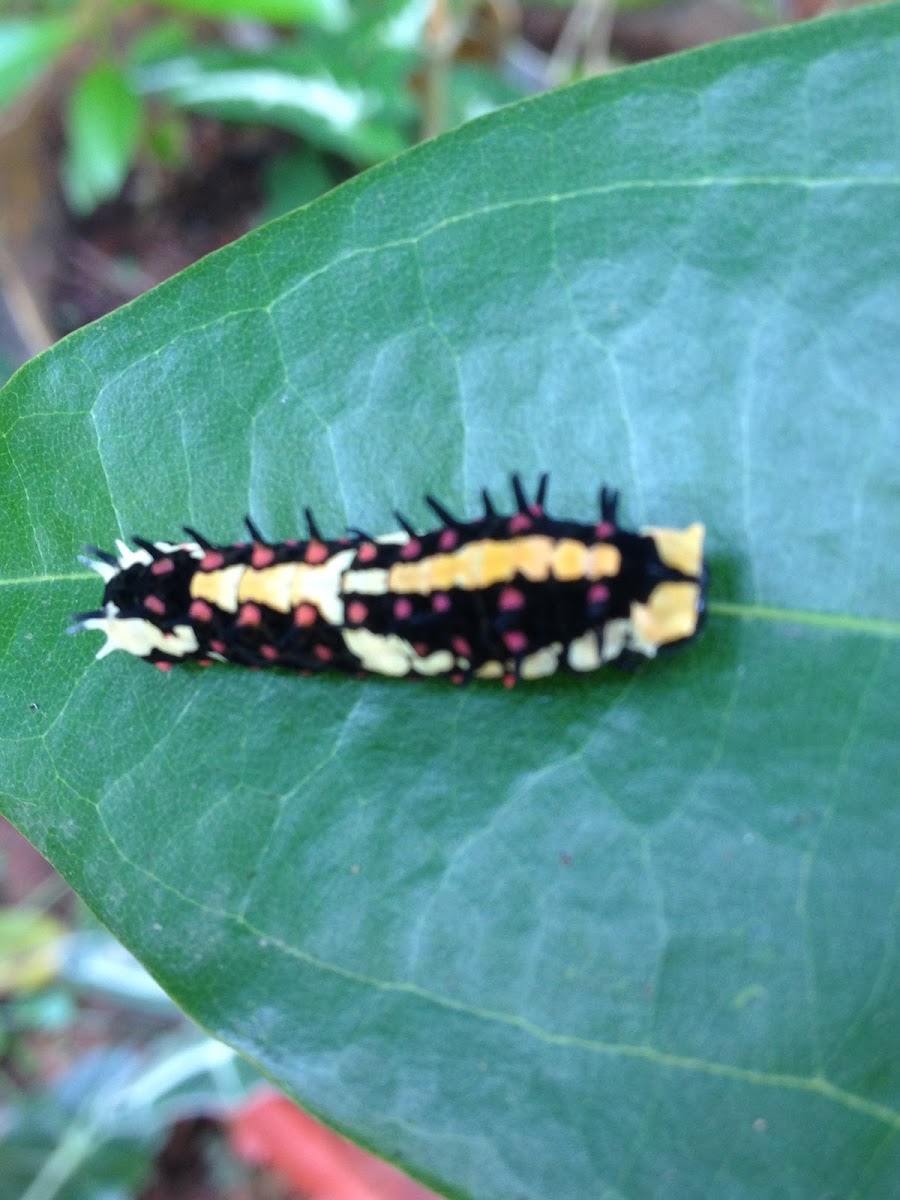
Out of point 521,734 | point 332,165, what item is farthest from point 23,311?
point 521,734

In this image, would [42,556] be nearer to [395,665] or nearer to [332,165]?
[395,665]

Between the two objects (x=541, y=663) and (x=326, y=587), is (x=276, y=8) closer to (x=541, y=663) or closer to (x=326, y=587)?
(x=326, y=587)

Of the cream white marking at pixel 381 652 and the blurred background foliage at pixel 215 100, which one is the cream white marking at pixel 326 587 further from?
the blurred background foliage at pixel 215 100

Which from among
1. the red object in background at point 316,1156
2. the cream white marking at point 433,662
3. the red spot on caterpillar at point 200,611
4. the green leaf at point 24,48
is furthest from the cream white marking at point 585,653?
the green leaf at point 24,48

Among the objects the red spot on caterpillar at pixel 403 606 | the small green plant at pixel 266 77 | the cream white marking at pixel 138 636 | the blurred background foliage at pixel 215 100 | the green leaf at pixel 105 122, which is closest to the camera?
the red spot on caterpillar at pixel 403 606

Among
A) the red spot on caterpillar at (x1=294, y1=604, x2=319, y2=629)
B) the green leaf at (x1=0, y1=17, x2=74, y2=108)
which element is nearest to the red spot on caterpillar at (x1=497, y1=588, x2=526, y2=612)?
the red spot on caterpillar at (x1=294, y1=604, x2=319, y2=629)

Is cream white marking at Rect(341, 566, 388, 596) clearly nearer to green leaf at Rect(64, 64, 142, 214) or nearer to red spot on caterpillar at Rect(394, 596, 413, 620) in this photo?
red spot on caterpillar at Rect(394, 596, 413, 620)
